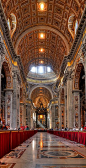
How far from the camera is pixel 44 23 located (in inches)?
925

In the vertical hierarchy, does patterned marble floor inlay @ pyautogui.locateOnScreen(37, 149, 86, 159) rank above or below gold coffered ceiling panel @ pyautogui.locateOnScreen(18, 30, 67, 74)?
below

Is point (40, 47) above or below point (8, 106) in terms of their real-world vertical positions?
above

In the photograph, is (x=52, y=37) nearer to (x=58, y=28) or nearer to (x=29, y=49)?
(x=58, y=28)

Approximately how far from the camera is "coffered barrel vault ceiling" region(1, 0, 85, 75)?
18.0 m

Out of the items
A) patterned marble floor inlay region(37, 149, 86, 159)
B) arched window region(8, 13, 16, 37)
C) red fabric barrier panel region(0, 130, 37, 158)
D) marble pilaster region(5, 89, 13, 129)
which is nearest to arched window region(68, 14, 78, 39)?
arched window region(8, 13, 16, 37)

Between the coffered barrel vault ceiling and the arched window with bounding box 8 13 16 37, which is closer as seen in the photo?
the coffered barrel vault ceiling

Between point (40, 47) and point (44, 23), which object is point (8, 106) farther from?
point (40, 47)

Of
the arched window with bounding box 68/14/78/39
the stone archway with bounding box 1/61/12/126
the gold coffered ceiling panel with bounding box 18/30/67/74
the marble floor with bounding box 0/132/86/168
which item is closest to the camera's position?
the marble floor with bounding box 0/132/86/168

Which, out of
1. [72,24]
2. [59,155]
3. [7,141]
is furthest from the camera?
[72,24]

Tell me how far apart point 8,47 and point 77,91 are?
8.13 m

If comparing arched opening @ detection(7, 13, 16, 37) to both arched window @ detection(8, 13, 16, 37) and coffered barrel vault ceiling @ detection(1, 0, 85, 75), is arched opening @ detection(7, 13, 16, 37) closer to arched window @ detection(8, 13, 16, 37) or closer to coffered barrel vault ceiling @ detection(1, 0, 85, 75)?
arched window @ detection(8, 13, 16, 37)

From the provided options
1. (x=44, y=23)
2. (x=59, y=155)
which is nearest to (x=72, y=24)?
(x=44, y=23)

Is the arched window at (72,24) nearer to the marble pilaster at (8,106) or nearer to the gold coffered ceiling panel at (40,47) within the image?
the gold coffered ceiling panel at (40,47)

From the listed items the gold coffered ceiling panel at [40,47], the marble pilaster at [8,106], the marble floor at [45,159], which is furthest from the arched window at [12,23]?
the marble floor at [45,159]
